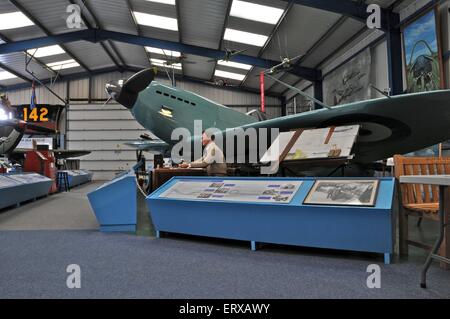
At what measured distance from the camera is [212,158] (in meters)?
3.94

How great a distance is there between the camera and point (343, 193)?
2.58 metres

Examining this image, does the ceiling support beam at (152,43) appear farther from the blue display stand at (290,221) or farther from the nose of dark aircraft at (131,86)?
the blue display stand at (290,221)

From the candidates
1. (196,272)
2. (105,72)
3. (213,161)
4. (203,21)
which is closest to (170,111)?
(213,161)

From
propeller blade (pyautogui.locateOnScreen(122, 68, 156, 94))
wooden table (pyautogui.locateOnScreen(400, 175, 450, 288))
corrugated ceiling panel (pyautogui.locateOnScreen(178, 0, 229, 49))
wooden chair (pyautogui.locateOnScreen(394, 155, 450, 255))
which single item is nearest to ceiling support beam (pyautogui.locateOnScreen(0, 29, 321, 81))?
corrugated ceiling panel (pyautogui.locateOnScreen(178, 0, 229, 49))

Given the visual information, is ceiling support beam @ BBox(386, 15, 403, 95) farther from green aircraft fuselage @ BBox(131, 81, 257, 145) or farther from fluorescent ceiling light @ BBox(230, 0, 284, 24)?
green aircraft fuselage @ BBox(131, 81, 257, 145)

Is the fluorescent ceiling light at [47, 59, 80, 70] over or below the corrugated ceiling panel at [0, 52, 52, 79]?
over

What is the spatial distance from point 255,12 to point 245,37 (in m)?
1.95

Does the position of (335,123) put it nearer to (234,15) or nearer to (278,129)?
(278,129)

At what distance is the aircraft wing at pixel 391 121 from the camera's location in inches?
133

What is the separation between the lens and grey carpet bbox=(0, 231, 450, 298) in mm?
1790

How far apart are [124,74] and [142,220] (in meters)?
15.4

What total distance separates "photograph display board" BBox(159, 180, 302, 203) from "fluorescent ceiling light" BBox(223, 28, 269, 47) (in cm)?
847

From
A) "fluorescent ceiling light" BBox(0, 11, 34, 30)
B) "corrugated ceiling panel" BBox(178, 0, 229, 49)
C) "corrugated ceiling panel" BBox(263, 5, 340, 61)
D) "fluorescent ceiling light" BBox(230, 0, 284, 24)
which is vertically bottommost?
"corrugated ceiling panel" BBox(263, 5, 340, 61)

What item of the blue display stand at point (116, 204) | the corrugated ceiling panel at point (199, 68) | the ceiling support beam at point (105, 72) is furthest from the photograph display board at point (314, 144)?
the ceiling support beam at point (105, 72)
